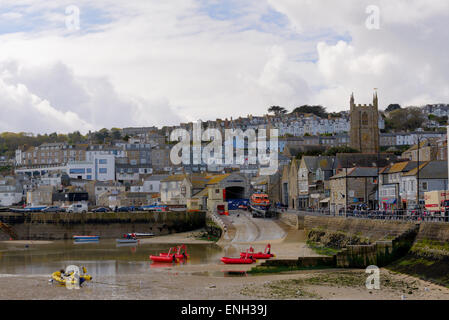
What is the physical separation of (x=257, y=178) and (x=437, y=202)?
56.1 metres

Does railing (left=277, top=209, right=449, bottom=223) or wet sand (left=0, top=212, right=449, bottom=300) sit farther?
railing (left=277, top=209, right=449, bottom=223)

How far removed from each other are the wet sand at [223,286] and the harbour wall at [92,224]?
92.9 feet

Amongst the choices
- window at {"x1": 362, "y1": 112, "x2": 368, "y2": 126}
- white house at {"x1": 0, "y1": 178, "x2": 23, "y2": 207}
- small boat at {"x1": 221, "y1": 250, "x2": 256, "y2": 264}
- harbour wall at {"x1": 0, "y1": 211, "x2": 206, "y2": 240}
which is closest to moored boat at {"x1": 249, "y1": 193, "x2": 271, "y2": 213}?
harbour wall at {"x1": 0, "y1": 211, "x2": 206, "y2": 240}

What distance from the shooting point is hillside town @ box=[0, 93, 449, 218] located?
59.6m

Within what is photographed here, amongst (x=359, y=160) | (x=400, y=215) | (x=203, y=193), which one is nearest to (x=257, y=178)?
(x=203, y=193)

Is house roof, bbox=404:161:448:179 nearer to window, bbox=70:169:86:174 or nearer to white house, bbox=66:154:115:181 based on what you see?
white house, bbox=66:154:115:181

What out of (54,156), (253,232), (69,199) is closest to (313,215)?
(253,232)

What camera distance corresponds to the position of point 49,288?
103 ft

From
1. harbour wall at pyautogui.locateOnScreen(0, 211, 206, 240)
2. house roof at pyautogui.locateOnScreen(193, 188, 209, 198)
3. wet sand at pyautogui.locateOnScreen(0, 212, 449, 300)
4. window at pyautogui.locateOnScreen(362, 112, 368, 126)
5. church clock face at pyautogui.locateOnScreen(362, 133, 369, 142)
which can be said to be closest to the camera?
wet sand at pyautogui.locateOnScreen(0, 212, 449, 300)

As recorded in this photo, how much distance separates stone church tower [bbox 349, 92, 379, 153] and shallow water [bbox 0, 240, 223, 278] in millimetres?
91012

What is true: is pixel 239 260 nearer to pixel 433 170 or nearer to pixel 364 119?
pixel 433 170

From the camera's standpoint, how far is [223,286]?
30844 mm
